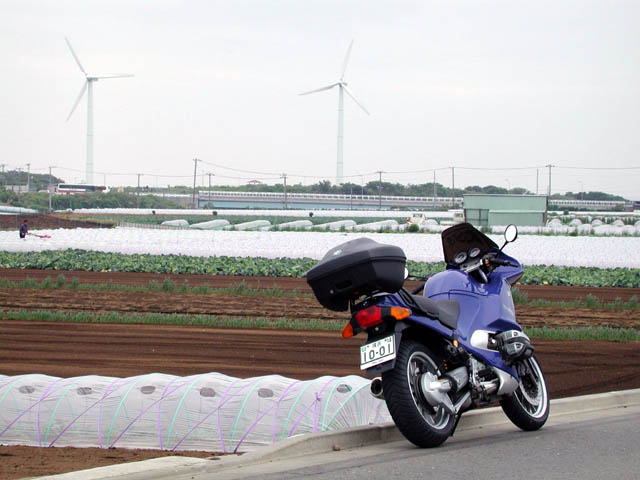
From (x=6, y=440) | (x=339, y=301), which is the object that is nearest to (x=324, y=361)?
(x=6, y=440)

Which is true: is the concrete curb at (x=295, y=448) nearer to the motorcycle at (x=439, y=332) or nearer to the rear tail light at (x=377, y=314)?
the motorcycle at (x=439, y=332)

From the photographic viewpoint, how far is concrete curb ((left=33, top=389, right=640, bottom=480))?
5609 mm

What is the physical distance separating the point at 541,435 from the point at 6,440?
5504 mm

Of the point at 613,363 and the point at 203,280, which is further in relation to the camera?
the point at 203,280

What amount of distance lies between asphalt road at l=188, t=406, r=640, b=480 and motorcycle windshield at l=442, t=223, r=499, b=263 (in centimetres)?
175

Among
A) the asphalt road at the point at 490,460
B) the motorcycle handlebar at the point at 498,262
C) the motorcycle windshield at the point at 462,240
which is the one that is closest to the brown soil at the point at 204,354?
the asphalt road at the point at 490,460

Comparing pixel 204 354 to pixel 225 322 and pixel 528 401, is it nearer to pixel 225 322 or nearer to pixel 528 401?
pixel 225 322

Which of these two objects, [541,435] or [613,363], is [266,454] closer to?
[541,435]

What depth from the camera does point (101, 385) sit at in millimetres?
9203

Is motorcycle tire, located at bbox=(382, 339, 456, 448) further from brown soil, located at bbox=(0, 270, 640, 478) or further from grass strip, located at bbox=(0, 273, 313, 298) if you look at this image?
grass strip, located at bbox=(0, 273, 313, 298)

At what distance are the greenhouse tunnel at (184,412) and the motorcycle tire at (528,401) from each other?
1.45 meters

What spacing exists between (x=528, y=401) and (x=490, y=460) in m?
1.74

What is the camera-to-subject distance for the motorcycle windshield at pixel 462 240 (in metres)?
8.26

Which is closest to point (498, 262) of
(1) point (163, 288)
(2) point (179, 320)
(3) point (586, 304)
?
(2) point (179, 320)
